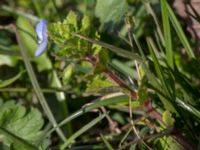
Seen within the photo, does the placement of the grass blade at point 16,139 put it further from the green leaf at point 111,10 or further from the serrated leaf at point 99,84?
the green leaf at point 111,10

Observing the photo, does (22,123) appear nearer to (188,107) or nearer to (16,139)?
(16,139)

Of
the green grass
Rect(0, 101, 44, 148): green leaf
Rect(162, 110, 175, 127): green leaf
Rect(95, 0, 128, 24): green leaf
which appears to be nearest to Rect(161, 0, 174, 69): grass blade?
the green grass

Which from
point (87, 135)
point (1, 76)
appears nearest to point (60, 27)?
point (87, 135)

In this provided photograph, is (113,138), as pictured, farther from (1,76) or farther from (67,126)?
(1,76)

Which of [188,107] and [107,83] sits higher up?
[107,83]

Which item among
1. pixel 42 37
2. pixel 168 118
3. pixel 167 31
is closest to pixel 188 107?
pixel 168 118

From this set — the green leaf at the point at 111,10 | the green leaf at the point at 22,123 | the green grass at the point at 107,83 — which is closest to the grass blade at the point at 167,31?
the green grass at the point at 107,83

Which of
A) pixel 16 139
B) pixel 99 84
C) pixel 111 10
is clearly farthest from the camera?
pixel 111 10
